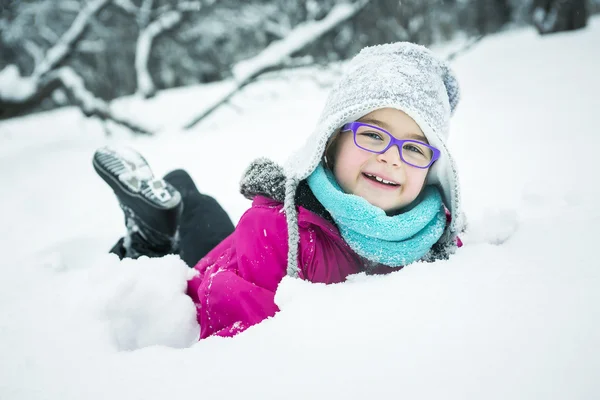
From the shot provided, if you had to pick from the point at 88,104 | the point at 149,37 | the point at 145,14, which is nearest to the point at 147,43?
the point at 149,37

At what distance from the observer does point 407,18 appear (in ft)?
22.4

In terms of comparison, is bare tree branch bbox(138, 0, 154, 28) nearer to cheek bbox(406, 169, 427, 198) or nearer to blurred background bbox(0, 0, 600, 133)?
blurred background bbox(0, 0, 600, 133)

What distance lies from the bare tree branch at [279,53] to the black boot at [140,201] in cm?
277

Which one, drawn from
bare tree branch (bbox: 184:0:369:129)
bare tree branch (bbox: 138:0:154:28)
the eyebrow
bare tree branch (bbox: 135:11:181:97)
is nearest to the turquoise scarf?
the eyebrow

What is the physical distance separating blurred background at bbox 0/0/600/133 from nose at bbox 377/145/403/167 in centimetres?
363

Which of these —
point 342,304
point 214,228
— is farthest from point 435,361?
point 214,228

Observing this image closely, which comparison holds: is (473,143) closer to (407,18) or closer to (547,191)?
(547,191)

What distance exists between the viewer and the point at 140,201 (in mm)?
1654

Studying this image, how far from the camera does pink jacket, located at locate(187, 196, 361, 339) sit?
1.04 m

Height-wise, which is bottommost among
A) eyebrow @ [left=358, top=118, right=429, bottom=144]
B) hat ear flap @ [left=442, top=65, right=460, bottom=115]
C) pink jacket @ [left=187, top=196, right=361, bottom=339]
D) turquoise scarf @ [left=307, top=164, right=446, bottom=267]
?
pink jacket @ [left=187, top=196, right=361, bottom=339]

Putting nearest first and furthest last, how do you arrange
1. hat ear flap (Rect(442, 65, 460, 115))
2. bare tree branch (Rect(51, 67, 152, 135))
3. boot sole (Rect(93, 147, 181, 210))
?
1. hat ear flap (Rect(442, 65, 460, 115))
2. boot sole (Rect(93, 147, 181, 210))
3. bare tree branch (Rect(51, 67, 152, 135))

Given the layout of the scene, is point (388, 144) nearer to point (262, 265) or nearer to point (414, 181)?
point (414, 181)

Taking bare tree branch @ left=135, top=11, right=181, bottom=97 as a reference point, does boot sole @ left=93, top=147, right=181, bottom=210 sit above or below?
above

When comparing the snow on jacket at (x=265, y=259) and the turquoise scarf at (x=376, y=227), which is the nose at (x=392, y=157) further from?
the snow on jacket at (x=265, y=259)
